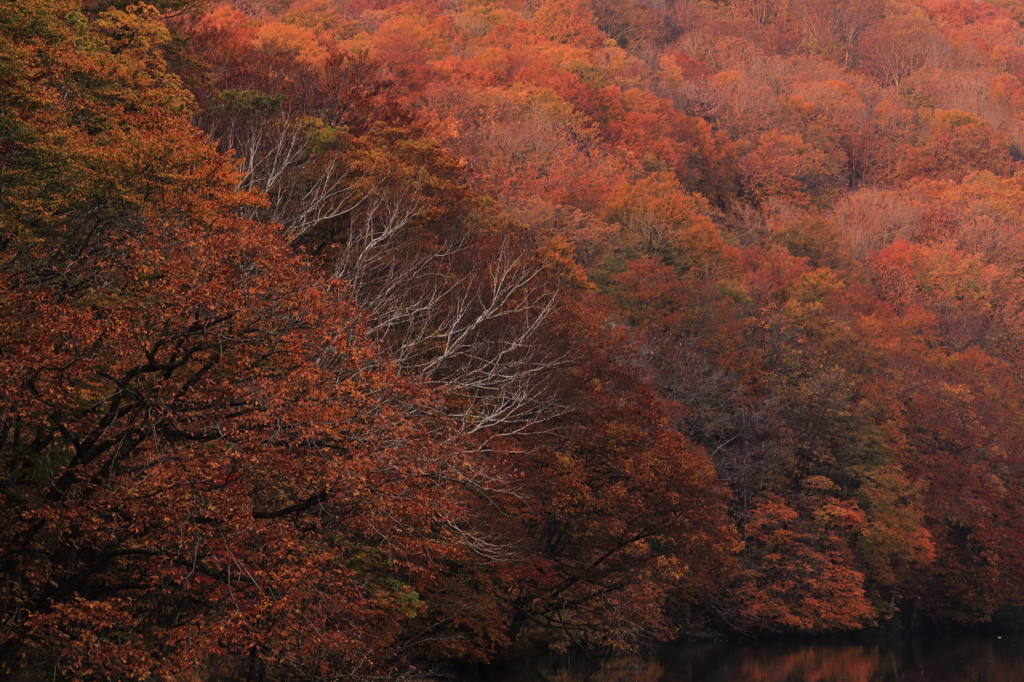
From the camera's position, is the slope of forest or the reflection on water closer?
the slope of forest

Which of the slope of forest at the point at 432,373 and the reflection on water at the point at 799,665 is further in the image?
the reflection on water at the point at 799,665

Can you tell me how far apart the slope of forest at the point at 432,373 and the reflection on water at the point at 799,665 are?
1176 mm

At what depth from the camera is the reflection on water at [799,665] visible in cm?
3522

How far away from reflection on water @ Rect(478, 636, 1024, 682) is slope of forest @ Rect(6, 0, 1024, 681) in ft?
3.86

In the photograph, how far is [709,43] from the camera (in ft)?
420

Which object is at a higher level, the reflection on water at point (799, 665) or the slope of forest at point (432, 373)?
the slope of forest at point (432, 373)

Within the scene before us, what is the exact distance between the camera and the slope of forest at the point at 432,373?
1532 centimetres

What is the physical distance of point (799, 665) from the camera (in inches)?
1582

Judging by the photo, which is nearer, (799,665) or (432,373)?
(432,373)

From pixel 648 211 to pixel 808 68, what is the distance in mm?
76938

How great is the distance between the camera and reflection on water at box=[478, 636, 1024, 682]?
35.2m

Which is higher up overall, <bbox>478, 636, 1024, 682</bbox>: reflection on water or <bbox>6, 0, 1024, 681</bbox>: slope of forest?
<bbox>6, 0, 1024, 681</bbox>: slope of forest

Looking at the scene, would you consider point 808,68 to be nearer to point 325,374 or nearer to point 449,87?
point 449,87

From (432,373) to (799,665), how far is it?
22.2 m
